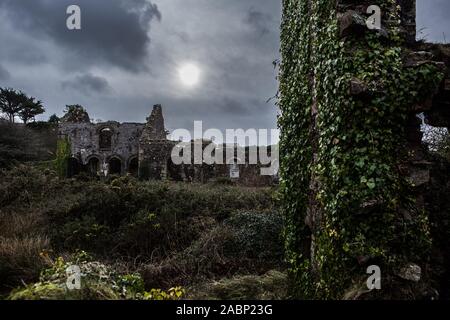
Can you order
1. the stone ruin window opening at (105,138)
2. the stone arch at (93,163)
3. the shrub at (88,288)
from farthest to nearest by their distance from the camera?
the stone ruin window opening at (105,138) < the stone arch at (93,163) < the shrub at (88,288)

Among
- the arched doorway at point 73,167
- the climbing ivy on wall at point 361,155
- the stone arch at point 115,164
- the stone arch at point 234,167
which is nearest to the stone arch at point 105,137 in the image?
the stone arch at point 115,164

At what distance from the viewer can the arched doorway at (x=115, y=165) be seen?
29.0 metres

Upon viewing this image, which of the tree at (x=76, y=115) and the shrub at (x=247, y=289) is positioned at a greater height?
the tree at (x=76, y=115)

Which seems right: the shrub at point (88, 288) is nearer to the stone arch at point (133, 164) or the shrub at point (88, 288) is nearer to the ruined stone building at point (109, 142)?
the ruined stone building at point (109, 142)

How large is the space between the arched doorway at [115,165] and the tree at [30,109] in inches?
703

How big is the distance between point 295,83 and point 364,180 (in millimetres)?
2773

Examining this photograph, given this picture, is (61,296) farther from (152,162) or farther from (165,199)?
(152,162)

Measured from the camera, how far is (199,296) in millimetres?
5500

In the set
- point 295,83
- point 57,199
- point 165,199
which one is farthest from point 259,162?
point 295,83

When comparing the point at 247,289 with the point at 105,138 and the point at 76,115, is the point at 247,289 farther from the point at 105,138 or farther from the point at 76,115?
the point at 76,115

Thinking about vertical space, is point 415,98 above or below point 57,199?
above

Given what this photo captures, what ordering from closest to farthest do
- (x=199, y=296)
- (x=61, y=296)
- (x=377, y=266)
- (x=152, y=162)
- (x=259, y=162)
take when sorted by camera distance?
(x=61, y=296), (x=377, y=266), (x=199, y=296), (x=259, y=162), (x=152, y=162)

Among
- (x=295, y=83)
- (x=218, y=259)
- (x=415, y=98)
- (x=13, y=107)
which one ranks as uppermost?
(x=13, y=107)

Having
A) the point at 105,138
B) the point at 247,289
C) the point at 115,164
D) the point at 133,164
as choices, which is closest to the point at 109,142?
the point at 105,138
